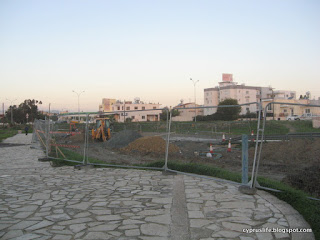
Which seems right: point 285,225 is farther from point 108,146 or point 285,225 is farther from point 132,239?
point 108,146

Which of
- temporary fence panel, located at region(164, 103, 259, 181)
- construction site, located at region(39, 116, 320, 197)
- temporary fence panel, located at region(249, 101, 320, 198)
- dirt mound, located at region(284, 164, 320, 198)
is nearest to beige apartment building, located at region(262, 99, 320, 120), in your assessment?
temporary fence panel, located at region(249, 101, 320, 198)

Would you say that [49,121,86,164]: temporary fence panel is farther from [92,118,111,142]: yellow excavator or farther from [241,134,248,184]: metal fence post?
[241,134,248,184]: metal fence post

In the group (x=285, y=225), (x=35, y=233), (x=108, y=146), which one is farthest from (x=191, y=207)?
(x=108, y=146)

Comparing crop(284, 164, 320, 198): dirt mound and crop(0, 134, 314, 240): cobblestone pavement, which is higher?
crop(284, 164, 320, 198): dirt mound

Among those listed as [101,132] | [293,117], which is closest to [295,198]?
[293,117]

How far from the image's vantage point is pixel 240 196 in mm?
5910

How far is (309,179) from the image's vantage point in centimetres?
617

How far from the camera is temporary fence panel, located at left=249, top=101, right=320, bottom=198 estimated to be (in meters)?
5.79

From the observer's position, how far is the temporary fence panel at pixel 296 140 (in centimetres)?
579

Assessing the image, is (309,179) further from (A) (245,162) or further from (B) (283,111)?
(B) (283,111)

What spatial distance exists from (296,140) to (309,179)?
910 mm

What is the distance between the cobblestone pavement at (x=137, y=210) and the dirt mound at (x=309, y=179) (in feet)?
2.95

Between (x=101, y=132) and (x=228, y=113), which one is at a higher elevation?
(x=228, y=113)

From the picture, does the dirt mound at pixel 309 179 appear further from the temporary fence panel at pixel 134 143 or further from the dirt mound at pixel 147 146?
the dirt mound at pixel 147 146
